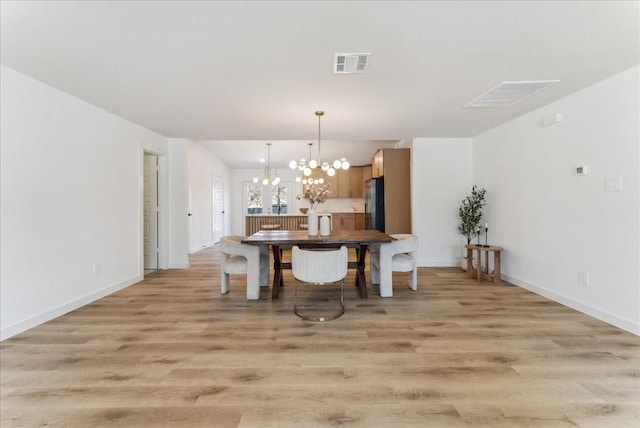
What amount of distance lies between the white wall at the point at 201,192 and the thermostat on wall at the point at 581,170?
681 cm

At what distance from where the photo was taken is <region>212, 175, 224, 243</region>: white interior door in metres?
8.64

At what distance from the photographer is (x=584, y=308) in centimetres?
308

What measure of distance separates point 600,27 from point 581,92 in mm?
1427

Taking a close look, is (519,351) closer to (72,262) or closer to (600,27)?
(600,27)

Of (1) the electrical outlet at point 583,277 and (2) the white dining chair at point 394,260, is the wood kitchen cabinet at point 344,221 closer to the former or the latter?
(2) the white dining chair at point 394,260

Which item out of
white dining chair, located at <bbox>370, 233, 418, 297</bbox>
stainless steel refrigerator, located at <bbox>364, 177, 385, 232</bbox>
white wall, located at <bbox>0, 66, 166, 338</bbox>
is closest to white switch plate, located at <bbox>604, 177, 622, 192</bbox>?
white dining chair, located at <bbox>370, 233, 418, 297</bbox>

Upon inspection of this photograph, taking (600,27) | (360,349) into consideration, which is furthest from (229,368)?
(600,27)

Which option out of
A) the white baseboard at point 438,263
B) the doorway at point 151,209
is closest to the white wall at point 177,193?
the doorway at point 151,209

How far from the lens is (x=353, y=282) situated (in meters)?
4.44

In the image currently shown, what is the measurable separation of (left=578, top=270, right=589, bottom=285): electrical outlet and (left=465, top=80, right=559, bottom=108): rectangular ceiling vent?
1.98 meters

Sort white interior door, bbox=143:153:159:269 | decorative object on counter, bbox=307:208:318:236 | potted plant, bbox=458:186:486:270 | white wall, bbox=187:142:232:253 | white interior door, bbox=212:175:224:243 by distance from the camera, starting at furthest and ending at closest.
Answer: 1. white interior door, bbox=212:175:224:243
2. white wall, bbox=187:142:232:253
3. white interior door, bbox=143:153:159:269
4. potted plant, bbox=458:186:486:270
5. decorative object on counter, bbox=307:208:318:236

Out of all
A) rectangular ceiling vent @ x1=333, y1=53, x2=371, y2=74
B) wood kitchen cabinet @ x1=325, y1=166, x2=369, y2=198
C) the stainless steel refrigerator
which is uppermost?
rectangular ceiling vent @ x1=333, y1=53, x2=371, y2=74

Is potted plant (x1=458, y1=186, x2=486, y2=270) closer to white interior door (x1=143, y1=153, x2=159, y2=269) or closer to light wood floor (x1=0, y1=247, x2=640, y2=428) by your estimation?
light wood floor (x1=0, y1=247, x2=640, y2=428)

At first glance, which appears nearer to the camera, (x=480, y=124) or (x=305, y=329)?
(x=305, y=329)
